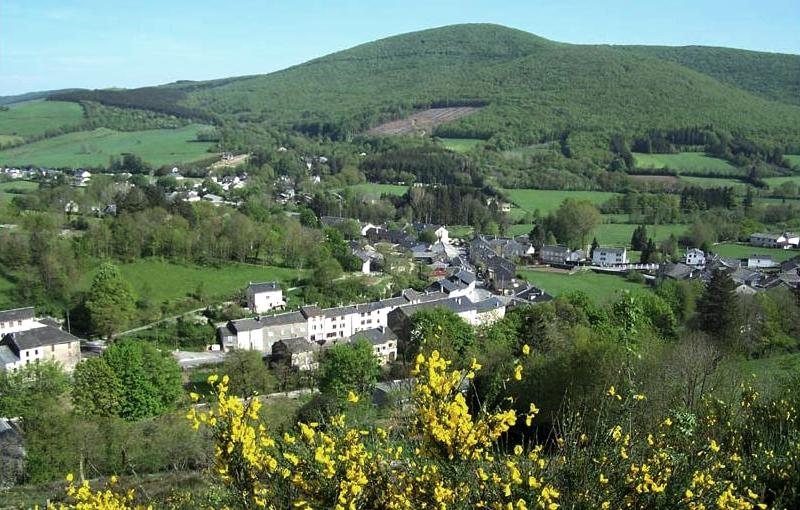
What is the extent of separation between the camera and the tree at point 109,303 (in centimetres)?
2820

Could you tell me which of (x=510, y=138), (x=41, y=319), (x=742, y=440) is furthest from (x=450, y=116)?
(x=742, y=440)

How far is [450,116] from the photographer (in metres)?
108

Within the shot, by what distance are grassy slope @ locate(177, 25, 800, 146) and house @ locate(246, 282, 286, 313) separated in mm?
66508

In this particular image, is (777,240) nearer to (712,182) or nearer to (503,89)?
(712,182)

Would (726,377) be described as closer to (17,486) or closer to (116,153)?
(17,486)

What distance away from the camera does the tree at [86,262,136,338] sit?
2820cm

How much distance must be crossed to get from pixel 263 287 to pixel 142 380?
11973 millimetres

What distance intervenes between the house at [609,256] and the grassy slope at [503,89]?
47728mm

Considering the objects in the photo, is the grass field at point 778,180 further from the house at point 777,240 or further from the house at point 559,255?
the house at point 559,255

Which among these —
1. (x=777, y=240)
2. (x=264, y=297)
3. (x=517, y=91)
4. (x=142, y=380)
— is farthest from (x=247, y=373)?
(x=517, y=91)

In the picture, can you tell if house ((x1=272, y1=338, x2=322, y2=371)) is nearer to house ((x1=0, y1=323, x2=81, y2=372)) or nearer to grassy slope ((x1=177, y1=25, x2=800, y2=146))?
house ((x1=0, y1=323, x2=81, y2=372))

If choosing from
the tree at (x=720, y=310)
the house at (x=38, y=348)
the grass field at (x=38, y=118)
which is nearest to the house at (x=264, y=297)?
the house at (x=38, y=348)

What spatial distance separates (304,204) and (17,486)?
1840 inches

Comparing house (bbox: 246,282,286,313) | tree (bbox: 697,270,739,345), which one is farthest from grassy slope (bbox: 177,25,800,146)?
house (bbox: 246,282,286,313)
